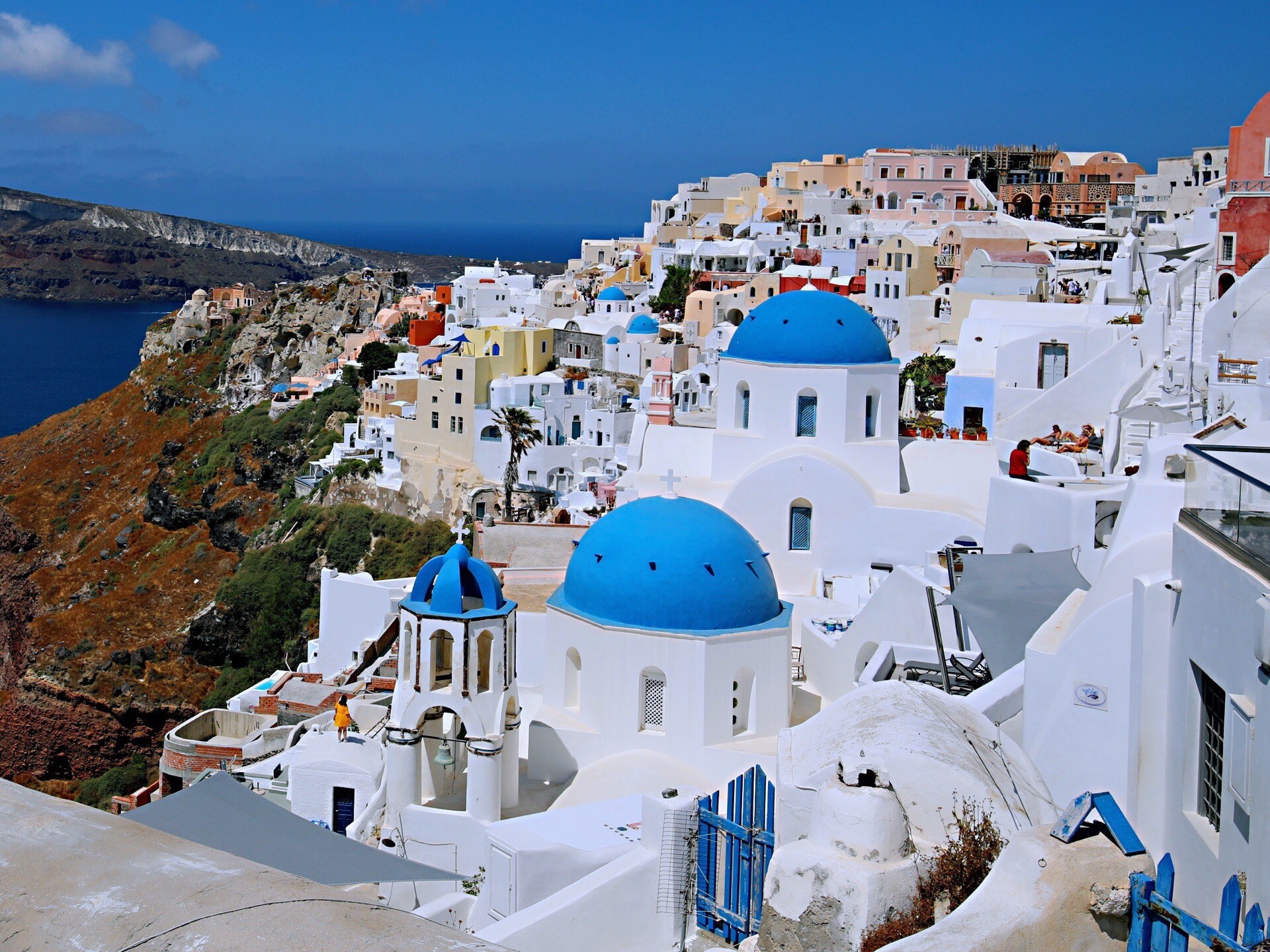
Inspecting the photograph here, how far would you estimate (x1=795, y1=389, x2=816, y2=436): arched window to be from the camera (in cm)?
1912

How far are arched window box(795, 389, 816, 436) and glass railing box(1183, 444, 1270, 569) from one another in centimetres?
1198

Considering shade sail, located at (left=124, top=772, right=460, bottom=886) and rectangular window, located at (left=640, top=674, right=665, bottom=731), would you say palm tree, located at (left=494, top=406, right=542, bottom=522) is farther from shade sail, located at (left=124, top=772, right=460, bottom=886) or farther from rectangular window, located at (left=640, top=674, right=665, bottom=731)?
shade sail, located at (left=124, top=772, right=460, bottom=886)

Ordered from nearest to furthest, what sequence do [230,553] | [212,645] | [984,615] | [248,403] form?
1. [984,615]
2. [212,645]
3. [230,553]
4. [248,403]

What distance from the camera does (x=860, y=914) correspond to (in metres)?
6.16

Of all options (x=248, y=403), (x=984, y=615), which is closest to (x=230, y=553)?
(x=248, y=403)

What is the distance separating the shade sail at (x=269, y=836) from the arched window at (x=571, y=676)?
4200mm

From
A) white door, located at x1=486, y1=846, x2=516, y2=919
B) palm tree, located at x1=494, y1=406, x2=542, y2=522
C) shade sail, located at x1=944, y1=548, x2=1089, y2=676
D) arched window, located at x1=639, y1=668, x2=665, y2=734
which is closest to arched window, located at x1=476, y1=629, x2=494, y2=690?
arched window, located at x1=639, y1=668, x2=665, y2=734

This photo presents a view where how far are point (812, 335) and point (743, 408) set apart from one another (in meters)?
1.53

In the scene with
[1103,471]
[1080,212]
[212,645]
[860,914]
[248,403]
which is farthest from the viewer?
[248,403]

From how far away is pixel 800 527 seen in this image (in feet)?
61.8

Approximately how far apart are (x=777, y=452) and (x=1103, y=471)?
4.46m

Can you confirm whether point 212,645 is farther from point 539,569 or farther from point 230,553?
point 539,569

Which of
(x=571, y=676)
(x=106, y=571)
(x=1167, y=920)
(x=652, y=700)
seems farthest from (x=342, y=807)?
(x=106, y=571)

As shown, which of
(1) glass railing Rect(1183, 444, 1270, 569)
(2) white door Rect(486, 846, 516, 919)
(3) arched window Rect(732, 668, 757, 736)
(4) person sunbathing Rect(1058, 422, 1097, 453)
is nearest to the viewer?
(1) glass railing Rect(1183, 444, 1270, 569)
